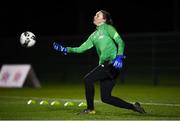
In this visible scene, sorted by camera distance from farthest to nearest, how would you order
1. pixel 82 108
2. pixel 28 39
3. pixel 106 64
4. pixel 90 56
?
pixel 90 56 < pixel 82 108 < pixel 28 39 < pixel 106 64

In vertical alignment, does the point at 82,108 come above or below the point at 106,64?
below

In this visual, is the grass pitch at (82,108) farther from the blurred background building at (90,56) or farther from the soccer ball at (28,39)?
the blurred background building at (90,56)

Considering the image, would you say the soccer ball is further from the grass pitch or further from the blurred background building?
the blurred background building

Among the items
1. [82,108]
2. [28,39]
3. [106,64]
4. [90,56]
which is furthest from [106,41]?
[90,56]

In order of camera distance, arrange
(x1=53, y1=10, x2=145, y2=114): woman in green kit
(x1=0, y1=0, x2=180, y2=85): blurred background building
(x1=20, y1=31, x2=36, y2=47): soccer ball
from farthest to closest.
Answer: (x1=0, y1=0, x2=180, y2=85): blurred background building → (x1=20, y1=31, x2=36, y2=47): soccer ball → (x1=53, y1=10, x2=145, y2=114): woman in green kit

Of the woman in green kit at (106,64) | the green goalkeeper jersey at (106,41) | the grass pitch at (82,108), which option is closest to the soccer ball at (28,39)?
the grass pitch at (82,108)

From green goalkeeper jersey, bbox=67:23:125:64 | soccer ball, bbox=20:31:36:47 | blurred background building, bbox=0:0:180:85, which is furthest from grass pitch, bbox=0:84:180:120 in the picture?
blurred background building, bbox=0:0:180:85

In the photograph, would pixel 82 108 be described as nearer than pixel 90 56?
Yes

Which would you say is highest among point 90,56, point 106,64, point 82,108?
point 106,64

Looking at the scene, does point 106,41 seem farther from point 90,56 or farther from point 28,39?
point 90,56

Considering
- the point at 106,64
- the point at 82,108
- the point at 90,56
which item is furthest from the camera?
the point at 90,56

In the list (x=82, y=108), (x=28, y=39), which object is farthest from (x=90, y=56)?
(x=28, y=39)

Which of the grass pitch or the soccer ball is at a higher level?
the soccer ball

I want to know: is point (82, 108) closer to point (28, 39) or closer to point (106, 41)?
point (28, 39)
